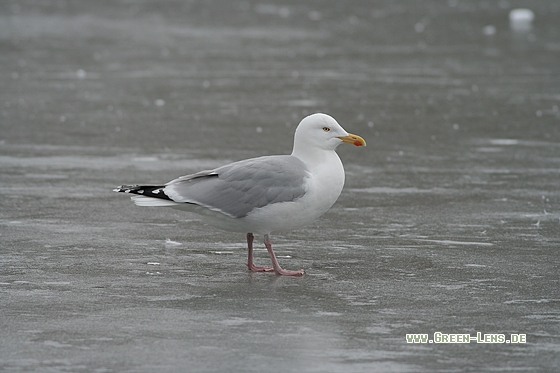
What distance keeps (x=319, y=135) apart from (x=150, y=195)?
4.09ft

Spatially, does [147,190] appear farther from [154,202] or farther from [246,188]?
[246,188]

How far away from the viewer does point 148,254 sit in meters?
6.91

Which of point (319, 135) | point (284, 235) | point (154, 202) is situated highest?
point (319, 135)

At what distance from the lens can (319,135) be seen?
6715 mm

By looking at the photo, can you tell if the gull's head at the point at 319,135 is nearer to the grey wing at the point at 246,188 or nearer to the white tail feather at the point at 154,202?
the grey wing at the point at 246,188

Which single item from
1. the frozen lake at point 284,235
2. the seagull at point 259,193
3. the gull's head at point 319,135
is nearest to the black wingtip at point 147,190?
the seagull at point 259,193

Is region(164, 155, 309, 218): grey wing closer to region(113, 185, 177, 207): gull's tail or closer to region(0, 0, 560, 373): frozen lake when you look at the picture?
region(113, 185, 177, 207): gull's tail

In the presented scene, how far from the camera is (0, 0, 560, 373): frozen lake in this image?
5.04 metres

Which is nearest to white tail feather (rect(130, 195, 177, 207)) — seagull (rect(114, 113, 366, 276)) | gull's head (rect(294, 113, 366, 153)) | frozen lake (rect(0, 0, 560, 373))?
seagull (rect(114, 113, 366, 276))

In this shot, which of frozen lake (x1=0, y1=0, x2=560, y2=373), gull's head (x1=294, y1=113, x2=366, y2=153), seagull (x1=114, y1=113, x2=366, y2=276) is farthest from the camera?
gull's head (x1=294, y1=113, x2=366, y2=153)

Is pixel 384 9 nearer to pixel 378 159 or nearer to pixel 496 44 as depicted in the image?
pixel 496 44

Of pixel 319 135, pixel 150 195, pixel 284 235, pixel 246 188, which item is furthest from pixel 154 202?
pixel 284 235

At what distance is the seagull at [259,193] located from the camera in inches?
253

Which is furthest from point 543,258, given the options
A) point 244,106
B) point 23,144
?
point 244,106
